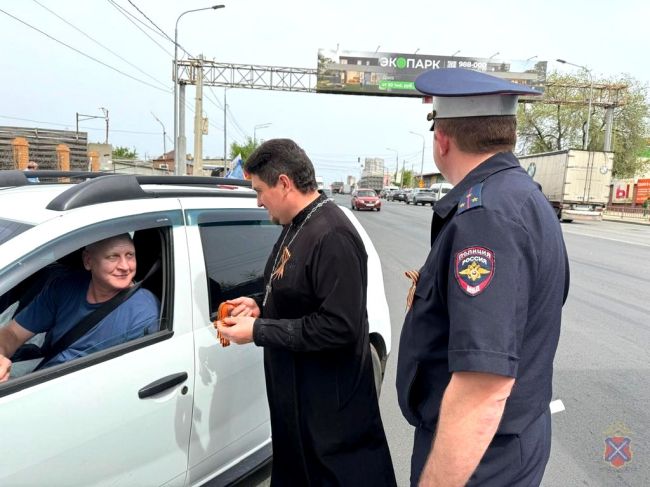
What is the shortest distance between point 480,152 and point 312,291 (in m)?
0.85

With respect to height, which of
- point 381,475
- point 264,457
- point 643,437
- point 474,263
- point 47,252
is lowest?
point 643,437

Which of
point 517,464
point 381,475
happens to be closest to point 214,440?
point 381,475

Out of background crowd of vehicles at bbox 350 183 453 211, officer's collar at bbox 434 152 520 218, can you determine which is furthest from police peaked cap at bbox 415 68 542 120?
background crowd of vehicles at bbox 350 183 453 211

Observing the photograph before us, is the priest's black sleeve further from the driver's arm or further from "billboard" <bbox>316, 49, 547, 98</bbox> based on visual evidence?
"billboard" <bbox>316, 49, 547, 98</bbox>

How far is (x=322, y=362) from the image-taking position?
191 cm

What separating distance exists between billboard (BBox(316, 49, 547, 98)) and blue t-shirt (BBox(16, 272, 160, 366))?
3052 cm

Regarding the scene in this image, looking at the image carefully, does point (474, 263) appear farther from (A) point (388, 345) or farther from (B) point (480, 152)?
(A) point (388, 345)

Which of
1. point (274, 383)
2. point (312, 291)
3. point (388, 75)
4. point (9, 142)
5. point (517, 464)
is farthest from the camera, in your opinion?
point (388, 75)

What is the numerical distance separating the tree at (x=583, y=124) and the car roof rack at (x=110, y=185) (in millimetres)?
37805

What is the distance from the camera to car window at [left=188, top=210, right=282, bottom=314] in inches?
87.7

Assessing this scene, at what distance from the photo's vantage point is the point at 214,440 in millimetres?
2158

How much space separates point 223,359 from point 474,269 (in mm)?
1414
